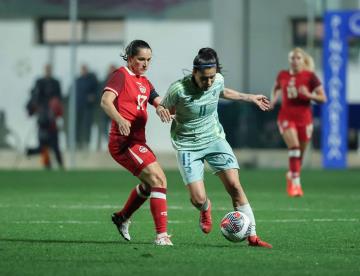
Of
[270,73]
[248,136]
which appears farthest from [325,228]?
[270,73]

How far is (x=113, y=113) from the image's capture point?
11.2m

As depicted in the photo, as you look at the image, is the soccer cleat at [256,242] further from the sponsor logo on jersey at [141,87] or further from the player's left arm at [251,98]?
the sponsor logo on jersey at [141,87]

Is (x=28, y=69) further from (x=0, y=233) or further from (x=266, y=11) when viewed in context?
(x=0, y=233)

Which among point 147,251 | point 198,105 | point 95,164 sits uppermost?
point 198,105

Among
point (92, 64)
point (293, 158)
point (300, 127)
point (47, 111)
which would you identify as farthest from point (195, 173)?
point (92, 64)

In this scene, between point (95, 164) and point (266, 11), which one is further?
point (266, 11)

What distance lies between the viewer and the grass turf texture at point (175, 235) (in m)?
9.52

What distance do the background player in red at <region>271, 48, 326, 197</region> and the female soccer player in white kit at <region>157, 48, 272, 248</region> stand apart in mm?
7512

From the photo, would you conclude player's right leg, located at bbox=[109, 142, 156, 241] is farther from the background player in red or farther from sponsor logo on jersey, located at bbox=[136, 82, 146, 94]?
the background player in red

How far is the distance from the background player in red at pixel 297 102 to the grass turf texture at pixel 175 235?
731 millimetres

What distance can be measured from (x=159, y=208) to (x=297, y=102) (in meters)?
8.52

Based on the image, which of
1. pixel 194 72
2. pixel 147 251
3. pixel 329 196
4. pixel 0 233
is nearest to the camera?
pixel 147 251

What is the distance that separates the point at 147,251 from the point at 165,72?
70.2ft

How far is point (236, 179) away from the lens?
11523 mm
